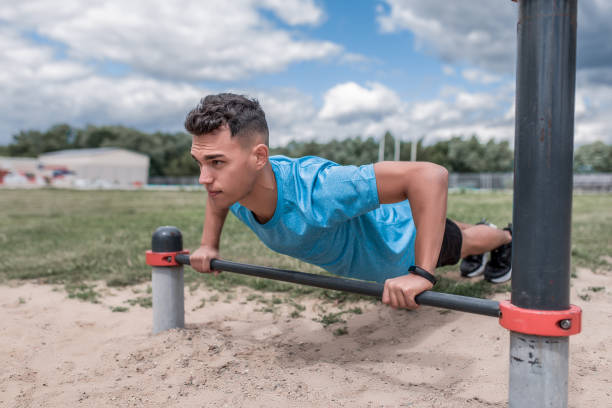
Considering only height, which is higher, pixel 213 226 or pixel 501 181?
pixel 213 226

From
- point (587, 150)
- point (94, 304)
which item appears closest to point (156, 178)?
point (587, 150)

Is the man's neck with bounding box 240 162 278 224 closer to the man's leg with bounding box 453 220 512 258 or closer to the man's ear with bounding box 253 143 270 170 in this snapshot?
the man's ear with bounding box 253 143 270 170

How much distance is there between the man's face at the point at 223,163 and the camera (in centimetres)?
185

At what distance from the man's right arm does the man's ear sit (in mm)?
543

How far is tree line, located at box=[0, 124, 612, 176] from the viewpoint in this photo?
52.0m

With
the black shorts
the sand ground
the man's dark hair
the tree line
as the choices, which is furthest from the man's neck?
the tree line

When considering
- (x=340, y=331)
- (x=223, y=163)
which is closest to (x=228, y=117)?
(x=223, y=163)

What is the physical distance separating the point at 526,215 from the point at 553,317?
263 millimetres

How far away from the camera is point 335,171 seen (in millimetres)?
1988

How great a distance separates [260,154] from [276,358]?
101 centimetres

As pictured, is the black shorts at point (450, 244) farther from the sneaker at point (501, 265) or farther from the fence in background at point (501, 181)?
the fence in background at point (501, 181)

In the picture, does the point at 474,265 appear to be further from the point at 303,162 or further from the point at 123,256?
the point at 123,256

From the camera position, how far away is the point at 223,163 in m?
1.86

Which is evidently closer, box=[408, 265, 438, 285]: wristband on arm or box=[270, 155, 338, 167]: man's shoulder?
box=[408, 265, 438, 285]: wristband on arm
